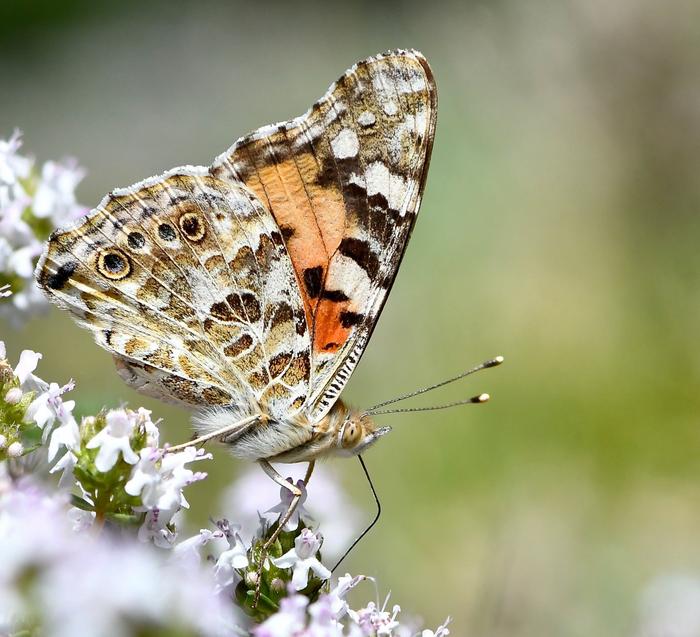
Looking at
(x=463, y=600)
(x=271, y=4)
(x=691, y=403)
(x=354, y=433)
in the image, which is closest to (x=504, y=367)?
(x=691, y=403)

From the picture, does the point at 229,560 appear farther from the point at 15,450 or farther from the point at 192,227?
the point at 192,227

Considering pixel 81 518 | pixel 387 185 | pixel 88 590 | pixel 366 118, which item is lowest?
pixel 88 590

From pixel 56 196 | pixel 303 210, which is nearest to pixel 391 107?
pixel 303 210

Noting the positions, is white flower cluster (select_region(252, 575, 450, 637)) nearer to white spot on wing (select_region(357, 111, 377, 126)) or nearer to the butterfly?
the butterfly

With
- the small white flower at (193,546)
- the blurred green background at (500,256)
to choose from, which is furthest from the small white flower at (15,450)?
the blurred green background at (500,256)

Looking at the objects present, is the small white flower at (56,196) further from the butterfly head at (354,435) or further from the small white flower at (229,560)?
the small white flower at (229,560)

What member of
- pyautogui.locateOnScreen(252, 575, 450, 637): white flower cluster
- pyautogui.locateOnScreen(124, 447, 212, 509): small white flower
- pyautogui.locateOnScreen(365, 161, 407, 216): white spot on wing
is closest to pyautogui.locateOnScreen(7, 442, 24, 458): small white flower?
pyautogui.locateOnScreen(124, 447, 212, 509): small white flower

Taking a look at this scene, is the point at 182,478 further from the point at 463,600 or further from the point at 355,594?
the point at 463,600
